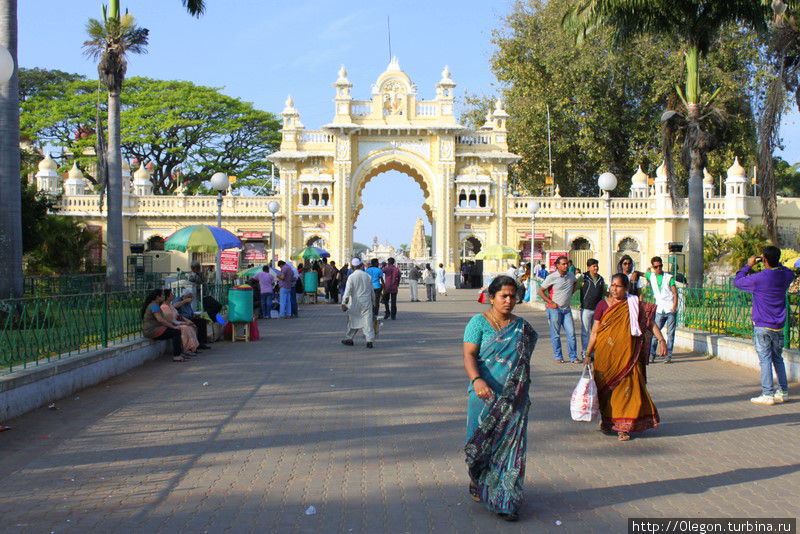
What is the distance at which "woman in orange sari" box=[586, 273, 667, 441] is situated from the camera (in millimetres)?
7449

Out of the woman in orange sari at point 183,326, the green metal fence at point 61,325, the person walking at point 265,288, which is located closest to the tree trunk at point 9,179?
the green metal fence at point 61,325

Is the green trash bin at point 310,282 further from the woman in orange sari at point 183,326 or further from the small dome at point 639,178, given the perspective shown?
the small dome at point 639,178

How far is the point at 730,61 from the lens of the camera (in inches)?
1561

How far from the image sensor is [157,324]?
513 inches

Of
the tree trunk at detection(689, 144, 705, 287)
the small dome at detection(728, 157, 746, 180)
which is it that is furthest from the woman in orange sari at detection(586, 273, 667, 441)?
the small dome at detection(728, 157, 746, 180)

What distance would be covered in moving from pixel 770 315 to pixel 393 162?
35.8 meters

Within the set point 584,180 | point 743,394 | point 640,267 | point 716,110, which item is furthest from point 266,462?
point 584,180

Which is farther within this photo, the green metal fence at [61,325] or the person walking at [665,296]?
the person walking at [665,296]

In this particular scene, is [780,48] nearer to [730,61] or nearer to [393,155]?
[730,61]

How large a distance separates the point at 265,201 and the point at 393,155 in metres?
7.28

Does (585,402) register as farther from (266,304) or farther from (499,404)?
(266,304)

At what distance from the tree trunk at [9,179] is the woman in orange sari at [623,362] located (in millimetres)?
9825

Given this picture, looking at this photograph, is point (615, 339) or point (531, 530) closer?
point (531, 530)

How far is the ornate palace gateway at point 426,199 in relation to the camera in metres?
43.1
